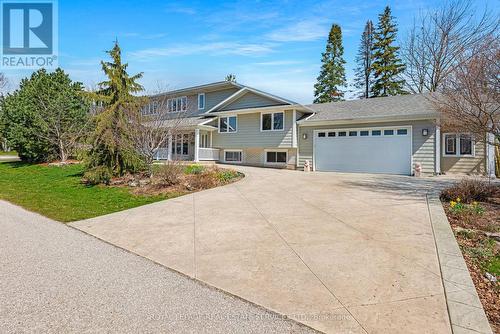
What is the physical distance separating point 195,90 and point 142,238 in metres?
20.3

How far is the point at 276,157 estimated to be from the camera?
20188 mm

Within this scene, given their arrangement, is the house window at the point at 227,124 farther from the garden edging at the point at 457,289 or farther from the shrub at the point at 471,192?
the garden edging at the point at 457,289

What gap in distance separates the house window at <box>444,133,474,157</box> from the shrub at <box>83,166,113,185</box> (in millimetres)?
16306

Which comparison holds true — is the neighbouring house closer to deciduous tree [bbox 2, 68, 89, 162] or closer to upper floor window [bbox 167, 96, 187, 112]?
upper floor window [bbox 167, 96, 187, 112]

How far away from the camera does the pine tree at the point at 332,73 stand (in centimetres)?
3609

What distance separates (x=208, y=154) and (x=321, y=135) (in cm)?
832

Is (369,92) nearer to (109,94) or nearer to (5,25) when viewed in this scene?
(109,94)

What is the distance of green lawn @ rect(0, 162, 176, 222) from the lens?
8156mm

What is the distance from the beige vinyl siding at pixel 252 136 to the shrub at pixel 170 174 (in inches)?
344

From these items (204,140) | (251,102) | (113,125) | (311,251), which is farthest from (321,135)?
(311,251)

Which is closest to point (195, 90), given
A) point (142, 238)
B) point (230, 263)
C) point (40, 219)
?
point (40, 219)

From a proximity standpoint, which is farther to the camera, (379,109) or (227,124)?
(227,124)

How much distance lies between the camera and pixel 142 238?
565 cm

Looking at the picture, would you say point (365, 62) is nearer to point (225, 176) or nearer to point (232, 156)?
point (232, 156)
